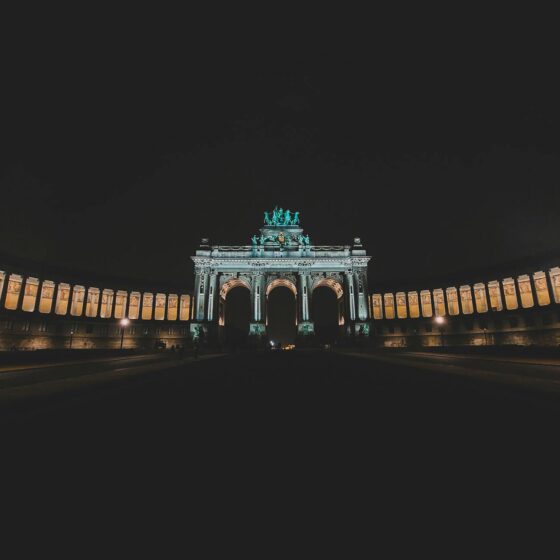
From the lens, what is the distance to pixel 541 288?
51.6 metres

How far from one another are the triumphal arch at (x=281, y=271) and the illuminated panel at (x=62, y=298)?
22.2 metres

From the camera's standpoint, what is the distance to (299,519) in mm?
1936

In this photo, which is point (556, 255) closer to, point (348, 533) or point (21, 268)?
point (348, 533)

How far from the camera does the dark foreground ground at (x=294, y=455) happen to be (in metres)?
2.13

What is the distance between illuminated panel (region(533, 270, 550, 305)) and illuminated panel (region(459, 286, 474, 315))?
10.5m

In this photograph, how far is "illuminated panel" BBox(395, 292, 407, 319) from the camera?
67.2 metres

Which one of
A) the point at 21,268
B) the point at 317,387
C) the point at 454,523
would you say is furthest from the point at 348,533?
the point at 21,268

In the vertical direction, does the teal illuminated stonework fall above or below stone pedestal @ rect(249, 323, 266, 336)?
above

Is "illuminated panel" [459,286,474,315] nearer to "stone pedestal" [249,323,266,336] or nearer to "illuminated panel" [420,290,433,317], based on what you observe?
Result: "illuminated panel" [420,290,433,317]

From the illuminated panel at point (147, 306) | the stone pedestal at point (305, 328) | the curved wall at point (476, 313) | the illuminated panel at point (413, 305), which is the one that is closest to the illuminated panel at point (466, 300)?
the curved wall at point (476, 313)

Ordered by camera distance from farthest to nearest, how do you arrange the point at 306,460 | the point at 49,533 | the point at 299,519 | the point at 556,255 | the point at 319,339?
the point at 319,339 → the point at 556,255 → the point at 306,460 → the point at 299,519 → the point at 49,533

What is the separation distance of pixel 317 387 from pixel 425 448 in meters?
4.77

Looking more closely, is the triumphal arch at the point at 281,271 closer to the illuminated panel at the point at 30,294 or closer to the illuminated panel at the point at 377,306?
the illuminated panel at the point at 377,306

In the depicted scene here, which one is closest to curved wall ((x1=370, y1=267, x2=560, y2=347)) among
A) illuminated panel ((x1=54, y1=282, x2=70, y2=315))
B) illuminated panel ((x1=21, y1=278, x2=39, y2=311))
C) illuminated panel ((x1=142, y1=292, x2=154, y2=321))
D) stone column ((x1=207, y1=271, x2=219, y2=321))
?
stone column ((x1=207, y1=271, x2=219, y2=321))
